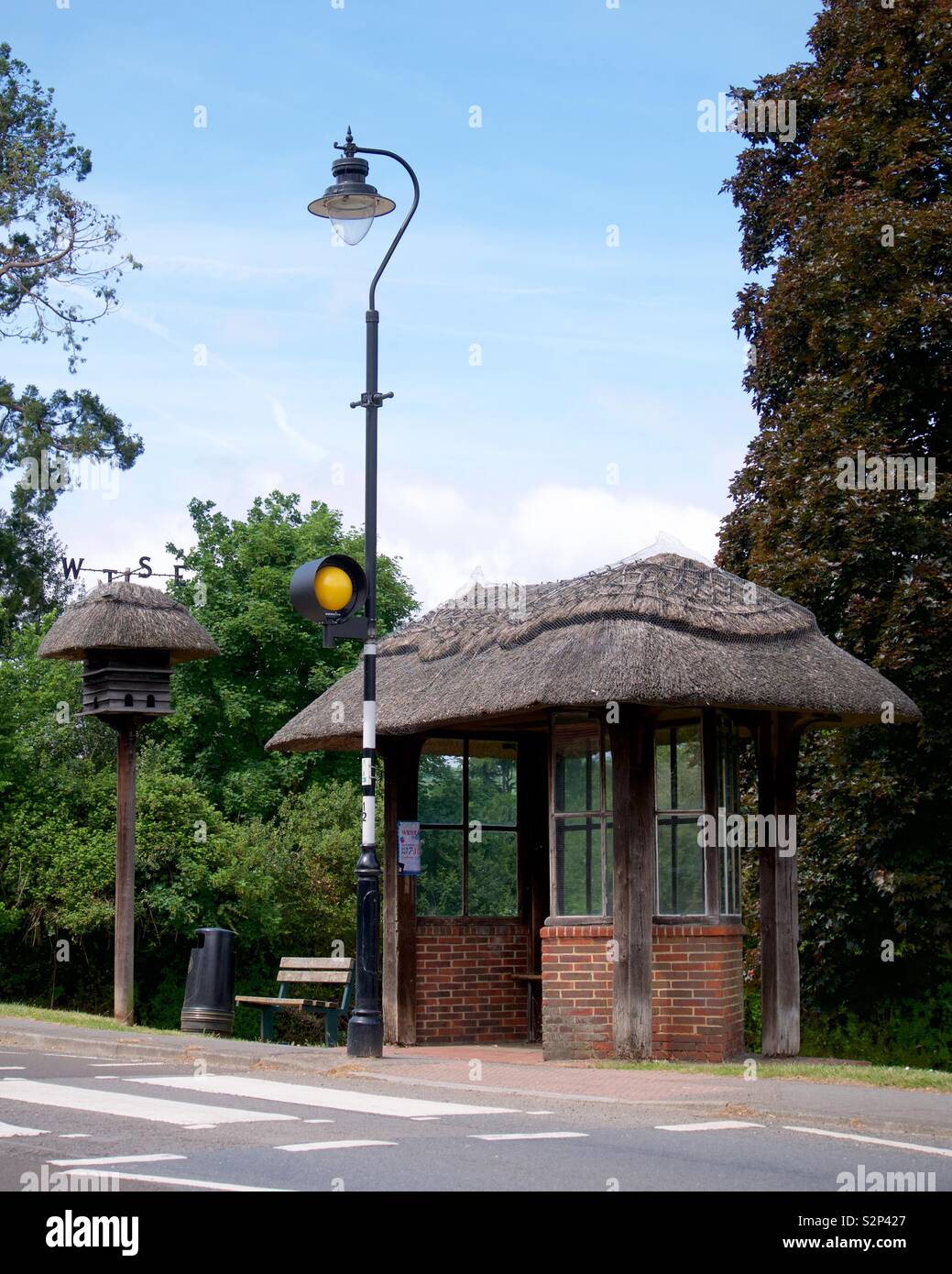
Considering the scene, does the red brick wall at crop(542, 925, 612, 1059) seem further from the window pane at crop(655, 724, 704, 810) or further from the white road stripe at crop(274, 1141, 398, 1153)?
the white road stripe at crop(274, 1141, 398, 1153)

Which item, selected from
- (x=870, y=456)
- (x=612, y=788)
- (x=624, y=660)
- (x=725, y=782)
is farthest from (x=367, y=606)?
(x=870, y=456)

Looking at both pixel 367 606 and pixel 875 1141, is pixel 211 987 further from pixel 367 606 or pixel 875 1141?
pixel 875 1141

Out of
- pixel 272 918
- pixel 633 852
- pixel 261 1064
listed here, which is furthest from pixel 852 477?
pixel 272 918

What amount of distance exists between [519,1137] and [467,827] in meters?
8.28

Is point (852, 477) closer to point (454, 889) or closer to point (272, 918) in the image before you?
point (454, 889)

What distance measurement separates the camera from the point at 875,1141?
31.9 feet

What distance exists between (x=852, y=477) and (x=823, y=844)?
4.96 metres

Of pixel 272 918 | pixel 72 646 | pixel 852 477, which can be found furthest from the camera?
pixel 272 918

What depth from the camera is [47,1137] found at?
9.31 m

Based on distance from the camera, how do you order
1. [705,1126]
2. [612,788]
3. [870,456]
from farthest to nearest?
[870,456] < [612,788] < [705,1126]

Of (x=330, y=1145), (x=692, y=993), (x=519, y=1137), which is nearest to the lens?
(x=330, y=1145)

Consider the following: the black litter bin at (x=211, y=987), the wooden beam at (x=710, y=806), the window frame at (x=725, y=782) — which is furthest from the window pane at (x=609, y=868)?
the black litter bin at (x=211, y=987)

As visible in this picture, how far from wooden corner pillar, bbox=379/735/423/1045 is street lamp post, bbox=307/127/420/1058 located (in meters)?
2.64
